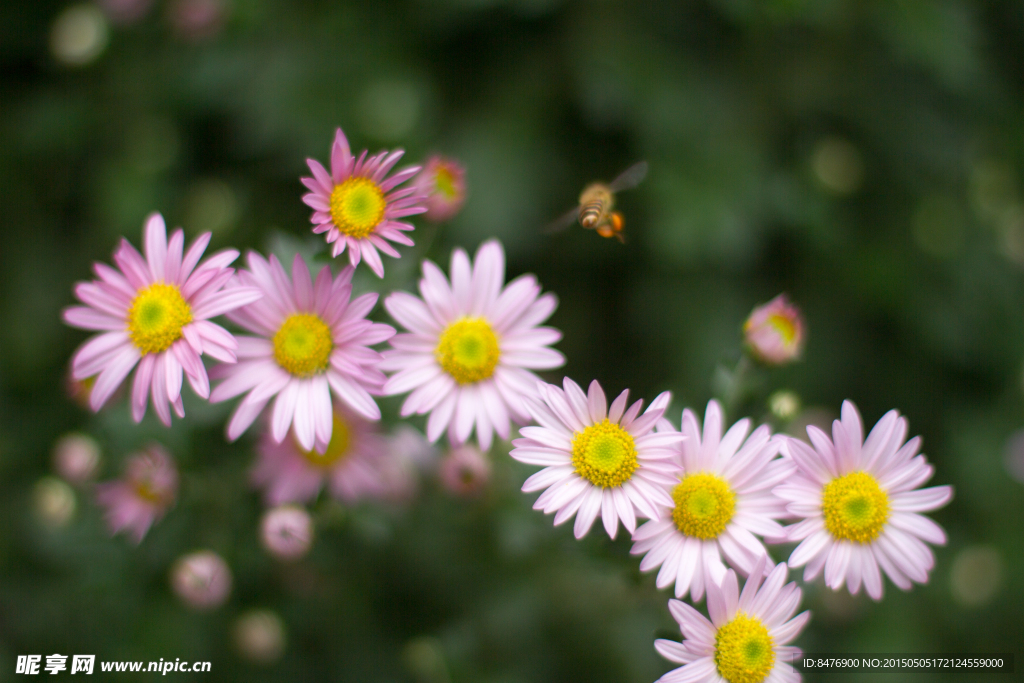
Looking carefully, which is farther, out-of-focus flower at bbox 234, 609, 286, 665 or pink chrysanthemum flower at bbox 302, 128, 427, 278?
out-of-focus flower at bbox 234, 609, 286, 665

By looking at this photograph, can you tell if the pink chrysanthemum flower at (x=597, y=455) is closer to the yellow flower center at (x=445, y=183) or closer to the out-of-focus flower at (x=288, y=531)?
the yellow flower center at (x=445, y=183)

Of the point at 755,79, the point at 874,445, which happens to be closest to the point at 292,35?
the point at 755,79

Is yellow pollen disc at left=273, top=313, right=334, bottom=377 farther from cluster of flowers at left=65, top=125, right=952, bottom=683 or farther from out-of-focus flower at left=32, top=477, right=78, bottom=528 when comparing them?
out-of-focus flower at left=32, top=477, right=78, bottom=528

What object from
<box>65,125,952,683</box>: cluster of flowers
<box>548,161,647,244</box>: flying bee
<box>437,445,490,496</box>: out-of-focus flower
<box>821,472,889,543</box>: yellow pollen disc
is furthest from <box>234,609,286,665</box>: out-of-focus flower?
<box>821,472,889,543</box>: yellow pollen disc

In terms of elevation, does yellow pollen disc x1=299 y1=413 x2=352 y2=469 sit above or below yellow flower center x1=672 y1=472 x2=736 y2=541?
above

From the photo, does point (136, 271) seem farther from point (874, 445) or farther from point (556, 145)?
point (556, 145)

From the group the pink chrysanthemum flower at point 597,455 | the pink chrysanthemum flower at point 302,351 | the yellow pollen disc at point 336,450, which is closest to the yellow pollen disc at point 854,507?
the pink chrysanthemum flower at point 597,455
